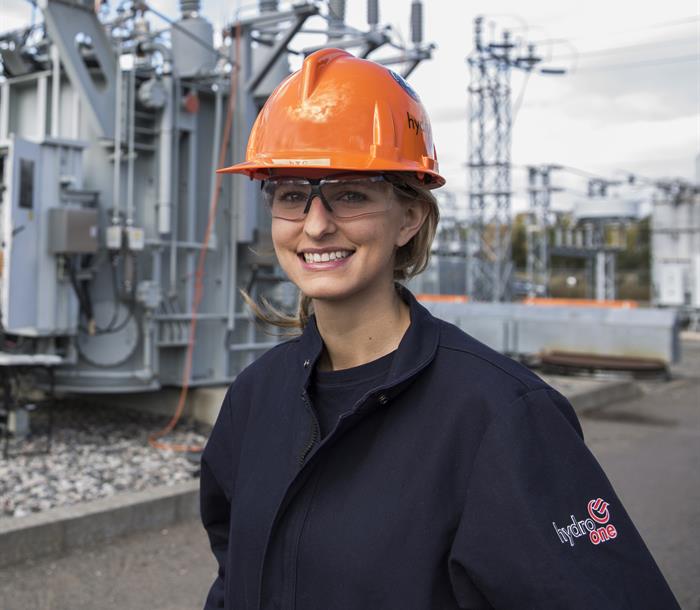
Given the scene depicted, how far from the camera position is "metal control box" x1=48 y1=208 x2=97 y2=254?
724cm

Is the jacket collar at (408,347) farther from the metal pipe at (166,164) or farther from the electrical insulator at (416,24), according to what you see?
the electrical insulator at (416,24)

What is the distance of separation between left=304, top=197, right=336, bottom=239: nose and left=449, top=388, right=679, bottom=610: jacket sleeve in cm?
53

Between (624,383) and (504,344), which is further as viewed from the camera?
(504,344)

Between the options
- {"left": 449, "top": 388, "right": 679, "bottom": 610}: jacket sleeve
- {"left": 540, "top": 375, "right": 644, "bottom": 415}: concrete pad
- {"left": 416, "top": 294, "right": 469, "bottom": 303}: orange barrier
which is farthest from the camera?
{"left": 416, "top": 294, "right": 469, "bottom": 303}: orange barrier

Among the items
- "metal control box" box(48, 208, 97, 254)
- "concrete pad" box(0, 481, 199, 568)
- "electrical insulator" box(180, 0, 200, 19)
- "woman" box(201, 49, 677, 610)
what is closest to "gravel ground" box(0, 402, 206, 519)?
"concrete pad" box(0, 481, 199, 568)

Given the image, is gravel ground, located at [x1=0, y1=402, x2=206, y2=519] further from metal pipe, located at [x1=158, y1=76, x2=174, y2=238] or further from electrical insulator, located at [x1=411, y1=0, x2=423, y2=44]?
electrical insulator, located at [x1=411, y1=0, x2=423, y2=44]

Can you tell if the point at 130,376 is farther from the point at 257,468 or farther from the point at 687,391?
the point at 687,391

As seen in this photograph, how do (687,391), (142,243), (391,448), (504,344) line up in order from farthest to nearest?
(504,344) → (687,391) → (142,243) → (391,448)

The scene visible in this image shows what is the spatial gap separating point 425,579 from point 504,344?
14.9 metres

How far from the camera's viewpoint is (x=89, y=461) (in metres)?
7.13

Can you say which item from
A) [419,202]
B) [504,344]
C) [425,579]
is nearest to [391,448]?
[425,579]

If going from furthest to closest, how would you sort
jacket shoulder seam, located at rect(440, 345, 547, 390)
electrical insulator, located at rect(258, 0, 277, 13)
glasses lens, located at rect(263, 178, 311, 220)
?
electrical insulator, located at rect(258, 0, 277, 13) → glasses lens, located at rect(263, 178, 311, 220) → jacket shoulder seam, located at rect(440, 345, 547, 390)

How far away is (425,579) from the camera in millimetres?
1439

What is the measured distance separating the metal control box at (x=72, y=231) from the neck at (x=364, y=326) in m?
A: 6.01
